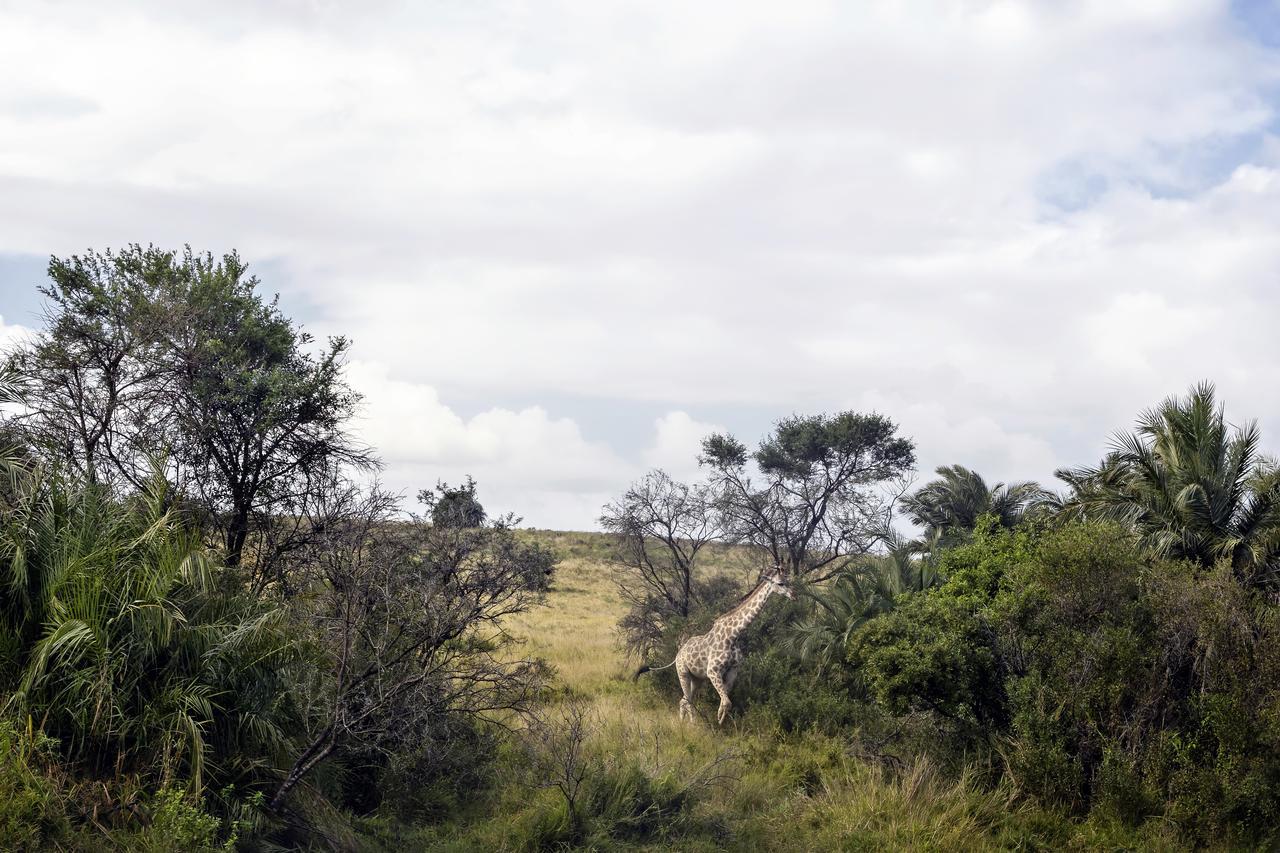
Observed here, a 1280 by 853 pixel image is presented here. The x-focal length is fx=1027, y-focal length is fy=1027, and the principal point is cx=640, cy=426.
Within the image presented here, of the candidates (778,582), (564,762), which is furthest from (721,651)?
(564,762)

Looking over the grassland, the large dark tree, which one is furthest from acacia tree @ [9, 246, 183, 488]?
the grassland

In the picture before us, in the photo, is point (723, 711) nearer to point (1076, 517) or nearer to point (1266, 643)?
point (1076, 517)

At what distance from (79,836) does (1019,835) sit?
9982mm

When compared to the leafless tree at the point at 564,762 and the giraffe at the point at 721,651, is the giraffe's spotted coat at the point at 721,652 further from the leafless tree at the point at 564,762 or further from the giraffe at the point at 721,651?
the leafless tree at the point at 564,762

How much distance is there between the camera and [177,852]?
8.21m

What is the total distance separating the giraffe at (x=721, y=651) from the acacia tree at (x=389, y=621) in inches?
238

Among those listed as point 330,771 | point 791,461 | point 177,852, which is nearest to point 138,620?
point 177,852

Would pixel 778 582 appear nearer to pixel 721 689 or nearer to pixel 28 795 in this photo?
pixel 721 689

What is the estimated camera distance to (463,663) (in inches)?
469

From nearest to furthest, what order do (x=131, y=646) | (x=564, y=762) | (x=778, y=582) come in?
1. (x=131, y=646)
2. (x=564, y=762)
3. (x=778, y=582)

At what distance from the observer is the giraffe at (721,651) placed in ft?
61.7

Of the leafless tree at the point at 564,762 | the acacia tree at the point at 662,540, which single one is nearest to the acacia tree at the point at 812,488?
the acacia tree at the point at 662,540

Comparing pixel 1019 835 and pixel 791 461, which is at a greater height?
pixel 791 461

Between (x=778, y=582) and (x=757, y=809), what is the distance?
6368 mm
